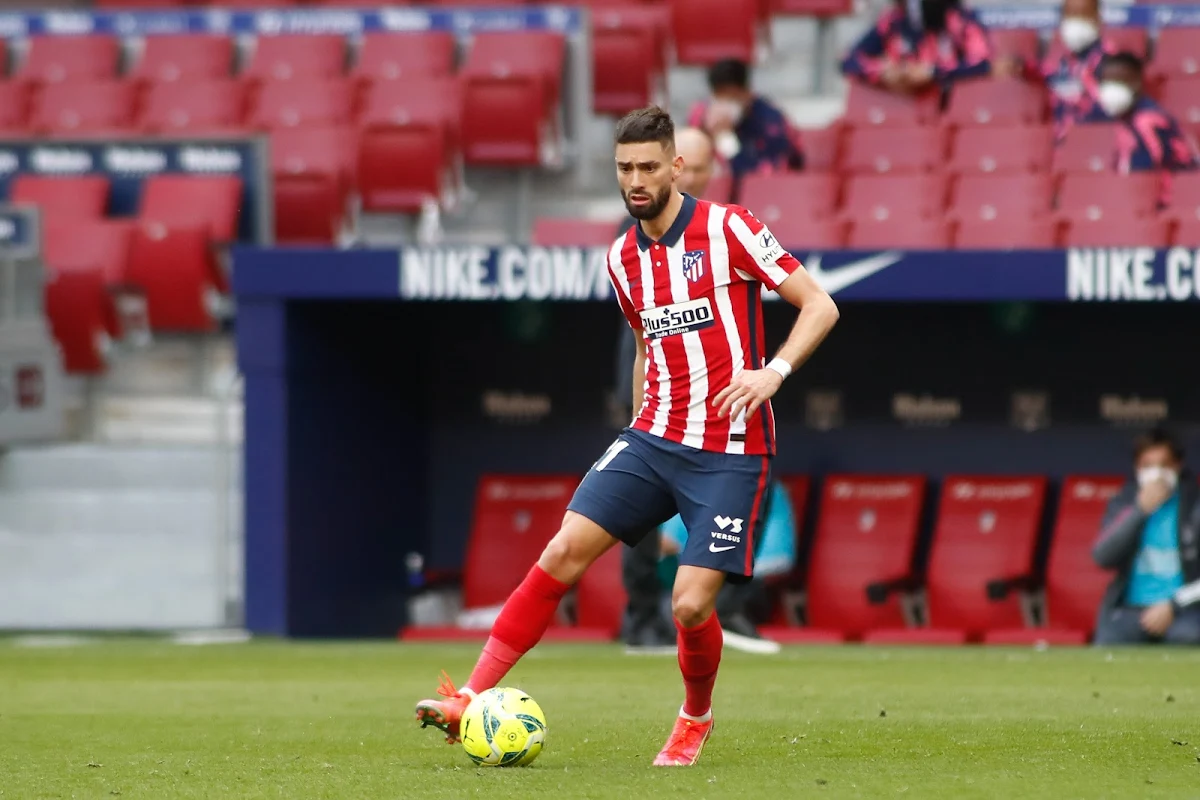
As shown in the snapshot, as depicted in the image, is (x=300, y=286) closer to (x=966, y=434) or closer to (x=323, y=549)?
(x=323, y=549)

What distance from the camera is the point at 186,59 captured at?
14711 millimetres

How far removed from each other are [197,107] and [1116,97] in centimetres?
608

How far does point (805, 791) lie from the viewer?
476cm

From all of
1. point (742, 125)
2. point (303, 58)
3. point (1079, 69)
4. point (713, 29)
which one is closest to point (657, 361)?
point (742, 125)

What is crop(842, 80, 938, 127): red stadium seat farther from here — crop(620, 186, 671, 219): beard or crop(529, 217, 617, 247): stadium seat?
crop(620, 186, 671, 219): beard

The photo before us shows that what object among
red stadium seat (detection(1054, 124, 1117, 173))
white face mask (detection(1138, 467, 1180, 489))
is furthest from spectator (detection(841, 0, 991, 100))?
white face mask (detection(1138, 467, 1180, 489))

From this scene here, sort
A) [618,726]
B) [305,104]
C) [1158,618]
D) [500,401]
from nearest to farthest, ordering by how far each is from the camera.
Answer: [618,726], [1158,618], [500,401], [305,104]

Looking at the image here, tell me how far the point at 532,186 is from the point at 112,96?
3114mm

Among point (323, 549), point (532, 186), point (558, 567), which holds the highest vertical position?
point (532, 186)

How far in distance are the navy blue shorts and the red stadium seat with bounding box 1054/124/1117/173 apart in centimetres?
648

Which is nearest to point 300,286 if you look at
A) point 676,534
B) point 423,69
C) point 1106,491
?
point 676,534

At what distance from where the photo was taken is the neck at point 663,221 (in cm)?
550

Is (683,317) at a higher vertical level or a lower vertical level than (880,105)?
lower

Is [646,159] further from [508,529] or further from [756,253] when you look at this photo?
[508,529]
